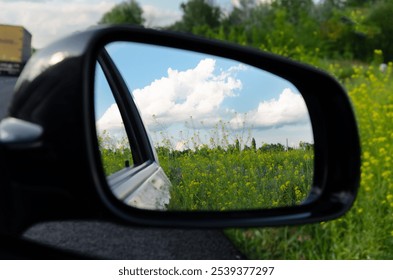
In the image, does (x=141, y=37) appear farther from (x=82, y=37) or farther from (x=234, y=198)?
(x=234, y=198)

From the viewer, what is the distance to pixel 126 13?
207 feet

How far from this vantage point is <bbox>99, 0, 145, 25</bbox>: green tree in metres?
62.1

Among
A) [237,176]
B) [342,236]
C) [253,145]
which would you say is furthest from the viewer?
[342,236]

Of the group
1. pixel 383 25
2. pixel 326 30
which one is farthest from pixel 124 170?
pixel 383 25

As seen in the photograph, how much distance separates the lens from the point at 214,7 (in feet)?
195

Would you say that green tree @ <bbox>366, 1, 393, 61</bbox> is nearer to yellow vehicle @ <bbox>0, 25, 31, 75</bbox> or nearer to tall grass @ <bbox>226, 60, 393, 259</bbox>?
yellow vehicle @ <bbox>0, 25, 31, 75</bbox>

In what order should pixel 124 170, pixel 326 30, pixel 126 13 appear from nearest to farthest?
1. pixel 124 170
2. pixel 326 30
3. pixel 126 13

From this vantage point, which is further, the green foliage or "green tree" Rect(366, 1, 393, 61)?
"green tree" Rect(366, 1, 393, 61)

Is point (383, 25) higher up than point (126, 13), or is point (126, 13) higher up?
point (126, 13)

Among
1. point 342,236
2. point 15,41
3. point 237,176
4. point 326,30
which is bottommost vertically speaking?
point 342,236

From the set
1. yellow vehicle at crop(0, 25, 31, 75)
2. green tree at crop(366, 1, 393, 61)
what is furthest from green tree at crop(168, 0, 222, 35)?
green tree at crop(366, 1, 393, 61)

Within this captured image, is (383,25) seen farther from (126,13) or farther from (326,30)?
(126,13)

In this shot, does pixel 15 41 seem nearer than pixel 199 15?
Yes

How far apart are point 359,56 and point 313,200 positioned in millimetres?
27105
